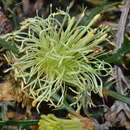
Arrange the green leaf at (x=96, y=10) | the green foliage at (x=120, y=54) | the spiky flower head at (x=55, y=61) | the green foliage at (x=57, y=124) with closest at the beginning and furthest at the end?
the green foliage at (x=57, y=124) → the spiky flower head at (x=55, y=61) → the green foliage at (x=120, y=54) → the green leaf at (x=96, y=10)

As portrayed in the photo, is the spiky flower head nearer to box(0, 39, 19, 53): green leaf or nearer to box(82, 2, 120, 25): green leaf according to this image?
box(0, 39, 19, 53): green leaf

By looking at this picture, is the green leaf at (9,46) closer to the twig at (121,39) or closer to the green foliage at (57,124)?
the green foliage at (57,124)

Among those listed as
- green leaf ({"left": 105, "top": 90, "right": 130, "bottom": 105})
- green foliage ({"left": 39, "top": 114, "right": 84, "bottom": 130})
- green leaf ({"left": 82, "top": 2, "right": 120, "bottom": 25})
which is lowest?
green foliage ({"left": 39, "top": 114, "right": 84, "bottom": 130})

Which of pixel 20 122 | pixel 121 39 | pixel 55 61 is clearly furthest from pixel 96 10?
pixel 20 122

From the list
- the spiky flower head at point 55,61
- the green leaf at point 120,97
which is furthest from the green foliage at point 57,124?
the green leaf at point 120,97

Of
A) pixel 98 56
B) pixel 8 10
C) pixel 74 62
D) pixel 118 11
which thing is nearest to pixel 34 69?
pixel 74 62

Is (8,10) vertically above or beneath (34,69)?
above

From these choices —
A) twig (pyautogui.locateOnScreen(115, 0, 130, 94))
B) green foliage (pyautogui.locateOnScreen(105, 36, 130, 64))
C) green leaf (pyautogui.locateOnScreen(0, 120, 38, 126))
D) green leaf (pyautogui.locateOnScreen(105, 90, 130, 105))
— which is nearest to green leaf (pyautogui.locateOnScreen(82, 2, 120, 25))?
twig (pyautogui.locateOnScreen(115, 0, 130, 94))

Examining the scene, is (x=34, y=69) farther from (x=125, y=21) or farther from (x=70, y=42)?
(x=125, y=21)
